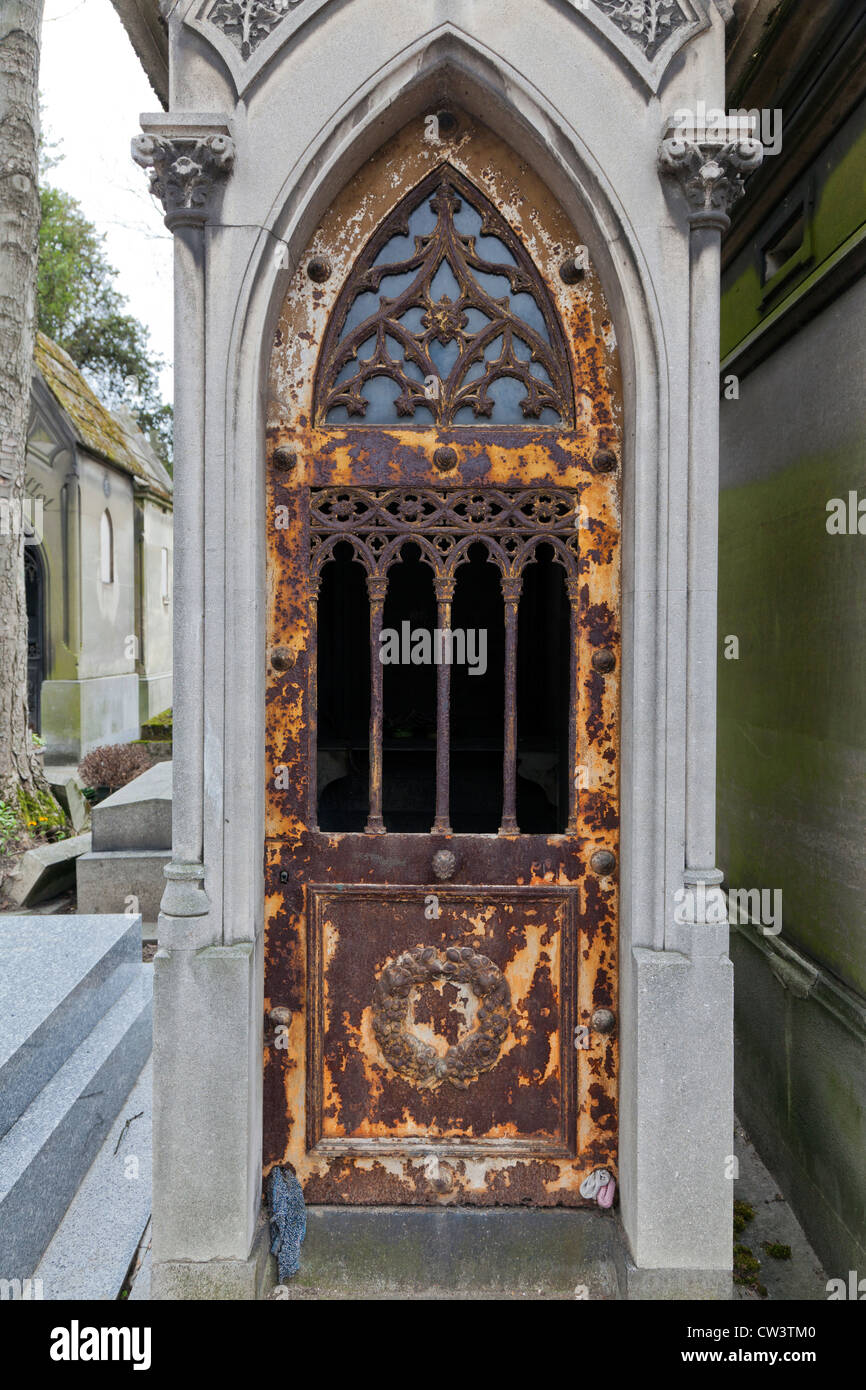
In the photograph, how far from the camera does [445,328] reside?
3.48m

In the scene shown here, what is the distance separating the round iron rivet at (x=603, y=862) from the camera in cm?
348

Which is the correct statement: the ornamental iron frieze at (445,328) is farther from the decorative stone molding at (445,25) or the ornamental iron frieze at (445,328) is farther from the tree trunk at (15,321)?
the tree trunk at (15,321)

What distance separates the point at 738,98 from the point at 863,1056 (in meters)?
4.33

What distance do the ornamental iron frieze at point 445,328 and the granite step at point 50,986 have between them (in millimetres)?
2946

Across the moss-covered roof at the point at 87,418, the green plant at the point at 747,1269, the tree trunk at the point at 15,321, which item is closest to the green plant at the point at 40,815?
the tree trunk at the point at 15,321

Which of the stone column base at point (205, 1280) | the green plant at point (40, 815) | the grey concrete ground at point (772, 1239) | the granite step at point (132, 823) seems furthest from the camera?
the green plant at point (40, 815)

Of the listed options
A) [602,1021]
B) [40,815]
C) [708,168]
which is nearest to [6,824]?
[40,815]

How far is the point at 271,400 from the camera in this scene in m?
3.46

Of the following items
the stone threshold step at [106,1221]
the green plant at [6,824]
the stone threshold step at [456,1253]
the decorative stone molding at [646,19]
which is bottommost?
the stone threshold step at [106,1221]

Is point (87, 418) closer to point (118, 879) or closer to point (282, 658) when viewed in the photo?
point (118, 879)

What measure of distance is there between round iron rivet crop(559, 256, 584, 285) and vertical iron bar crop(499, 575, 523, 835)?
1128 millimetres

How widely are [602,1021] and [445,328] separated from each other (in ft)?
8.82

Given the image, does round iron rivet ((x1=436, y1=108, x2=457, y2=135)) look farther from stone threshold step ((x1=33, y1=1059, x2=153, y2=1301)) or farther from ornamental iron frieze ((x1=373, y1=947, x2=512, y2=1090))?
stone threshold step ((x1=33, y1=1059, x2=153, y2=1301))

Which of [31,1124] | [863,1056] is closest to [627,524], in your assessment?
[863,1056]
